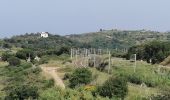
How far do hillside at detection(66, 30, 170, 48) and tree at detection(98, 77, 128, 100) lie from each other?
68741mm

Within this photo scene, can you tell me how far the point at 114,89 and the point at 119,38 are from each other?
317 feet

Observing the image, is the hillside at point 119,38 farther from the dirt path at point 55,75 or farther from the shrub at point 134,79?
the shrub at point 134,79

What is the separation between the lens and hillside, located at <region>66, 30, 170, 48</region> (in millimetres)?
112562

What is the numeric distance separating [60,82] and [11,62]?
24.7 m

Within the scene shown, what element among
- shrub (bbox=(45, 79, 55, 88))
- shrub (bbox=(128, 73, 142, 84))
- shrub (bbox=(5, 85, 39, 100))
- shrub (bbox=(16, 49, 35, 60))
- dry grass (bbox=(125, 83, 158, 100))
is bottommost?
shrub (bbox=(16, 49, 35, 60))

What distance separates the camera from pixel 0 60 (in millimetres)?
79688

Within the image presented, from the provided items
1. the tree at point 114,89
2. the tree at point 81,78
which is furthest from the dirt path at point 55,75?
the tree at point 114,89

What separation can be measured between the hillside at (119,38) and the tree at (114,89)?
226 feet

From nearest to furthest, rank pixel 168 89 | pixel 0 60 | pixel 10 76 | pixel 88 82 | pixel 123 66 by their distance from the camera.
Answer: pixel 168 89, pixel 88 82, pixel 123 66, pixel 10 76, pixel 0 60

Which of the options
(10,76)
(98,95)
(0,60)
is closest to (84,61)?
(10,76)

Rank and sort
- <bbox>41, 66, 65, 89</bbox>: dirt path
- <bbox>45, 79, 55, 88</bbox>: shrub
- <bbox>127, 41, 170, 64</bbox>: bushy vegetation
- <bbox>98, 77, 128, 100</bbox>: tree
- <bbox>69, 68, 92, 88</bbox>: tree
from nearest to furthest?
<bbox>98, 77, 128, 100</bbox>: tree, <bbox>69, 68, 92, 88</bbox>: tree, <bbox>45, 79, 55, 88</bbox>: shrub, <bbox>41, 66, 65, 89</bbox>: dirt path, <bbox>127, 41, 170, 64</bbox>: bushy vegetation

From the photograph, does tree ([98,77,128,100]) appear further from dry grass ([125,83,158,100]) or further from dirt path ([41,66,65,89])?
dirt path ([41,66,65,89])

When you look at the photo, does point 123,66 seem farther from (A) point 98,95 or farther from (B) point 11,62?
(B) point 11,62

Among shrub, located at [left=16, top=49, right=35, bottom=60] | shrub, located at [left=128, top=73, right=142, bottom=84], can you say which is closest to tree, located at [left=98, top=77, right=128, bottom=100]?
shrub, located at [left=128, top=73, right=142, bottom=84]
